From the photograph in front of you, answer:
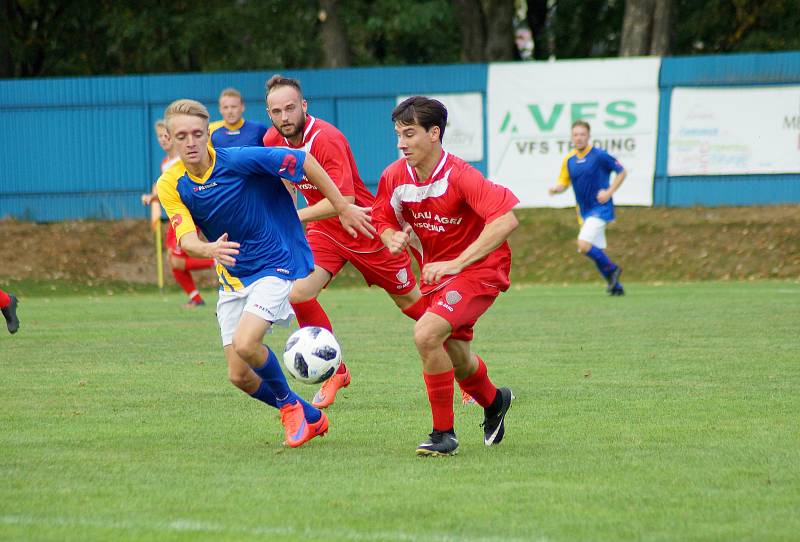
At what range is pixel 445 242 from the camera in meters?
6.71

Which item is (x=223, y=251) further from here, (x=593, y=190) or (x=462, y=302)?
(x=593, y=190)

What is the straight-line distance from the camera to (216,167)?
6.68m

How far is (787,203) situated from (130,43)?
54.7 ft

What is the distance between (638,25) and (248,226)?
1958 cm

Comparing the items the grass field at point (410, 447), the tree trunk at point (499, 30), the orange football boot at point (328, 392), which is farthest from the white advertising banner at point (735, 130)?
the orange football boot at point (328, 392)

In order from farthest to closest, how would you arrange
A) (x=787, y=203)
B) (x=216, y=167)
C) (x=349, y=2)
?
(x=349, y=2) < (x=787, y=203) < (x=216, y=167)

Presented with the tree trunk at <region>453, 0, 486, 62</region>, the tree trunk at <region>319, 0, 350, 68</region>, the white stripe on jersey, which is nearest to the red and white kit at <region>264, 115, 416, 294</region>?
A: the white stripe on jersey

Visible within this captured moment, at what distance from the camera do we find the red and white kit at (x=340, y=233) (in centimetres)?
835

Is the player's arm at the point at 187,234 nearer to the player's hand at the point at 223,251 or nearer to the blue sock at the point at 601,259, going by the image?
the player's hand at the point at 223,251

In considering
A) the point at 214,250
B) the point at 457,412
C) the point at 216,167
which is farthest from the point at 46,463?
the point at 457,412

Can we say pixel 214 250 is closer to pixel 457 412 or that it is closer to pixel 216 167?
pixel 216 167

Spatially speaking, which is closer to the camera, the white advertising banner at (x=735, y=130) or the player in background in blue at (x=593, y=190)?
the player in background in blue at (x=593, y=190)

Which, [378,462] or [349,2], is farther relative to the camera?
[349,2]

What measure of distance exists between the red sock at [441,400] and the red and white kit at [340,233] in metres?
2.31
